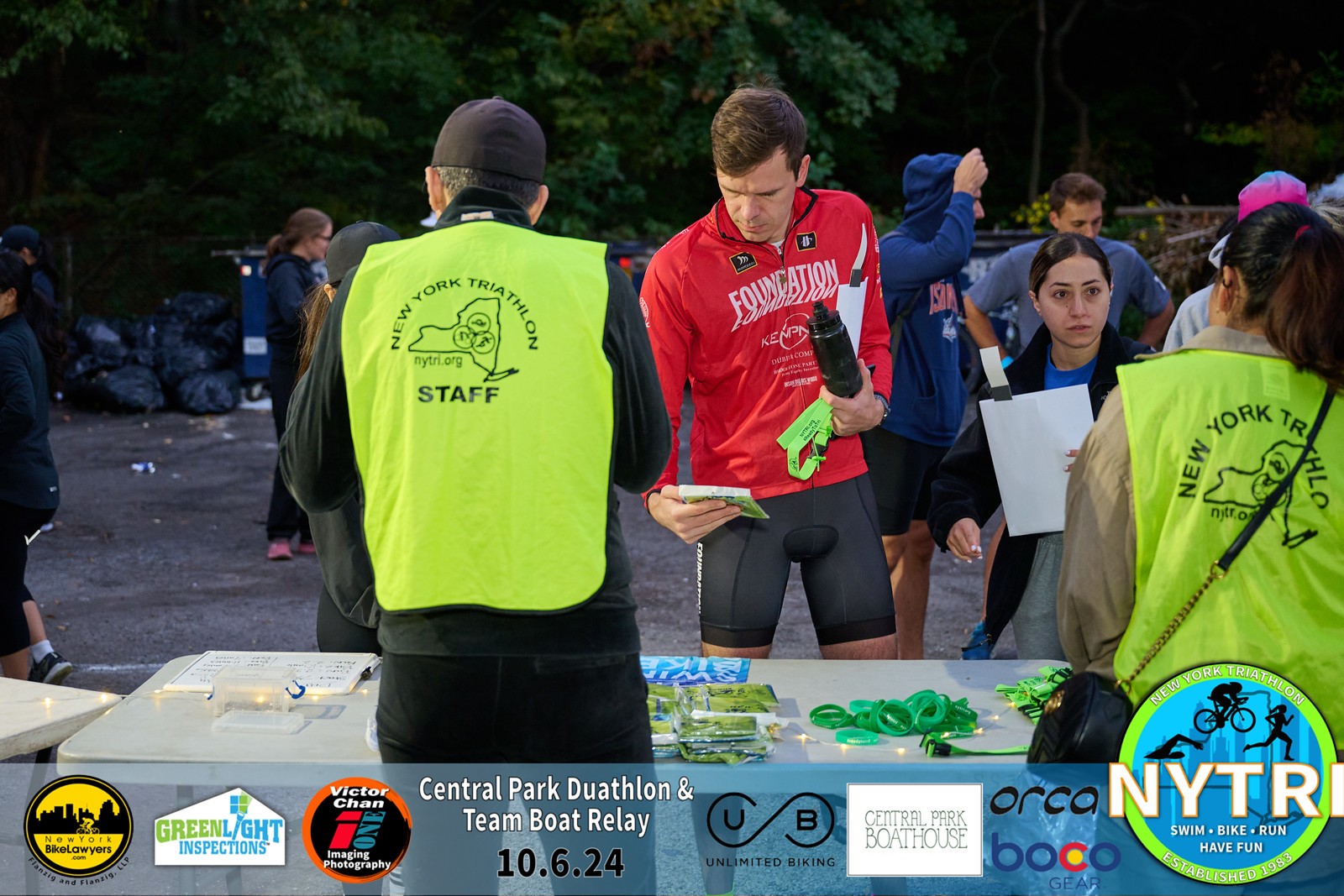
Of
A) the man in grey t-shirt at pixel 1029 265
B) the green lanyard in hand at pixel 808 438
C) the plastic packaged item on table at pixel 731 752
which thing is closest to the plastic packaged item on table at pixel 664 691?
the plastic packaged item on table at pixel 731 752

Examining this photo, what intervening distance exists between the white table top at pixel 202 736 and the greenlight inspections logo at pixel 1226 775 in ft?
5.01

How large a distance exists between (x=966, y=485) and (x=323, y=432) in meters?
2.05

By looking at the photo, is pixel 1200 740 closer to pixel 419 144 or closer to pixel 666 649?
pixel 666 649

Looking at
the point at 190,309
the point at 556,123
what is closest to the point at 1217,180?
the point at 556,123

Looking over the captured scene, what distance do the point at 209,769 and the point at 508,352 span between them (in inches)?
46.3

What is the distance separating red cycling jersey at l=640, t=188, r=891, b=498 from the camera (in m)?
3.50

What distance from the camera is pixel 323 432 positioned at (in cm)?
223

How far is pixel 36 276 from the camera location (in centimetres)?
712

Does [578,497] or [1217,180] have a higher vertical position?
[1217,180]

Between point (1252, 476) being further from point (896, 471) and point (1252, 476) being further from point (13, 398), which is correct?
point (13, 398)

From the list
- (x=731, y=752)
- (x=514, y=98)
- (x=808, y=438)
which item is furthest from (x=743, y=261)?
(x=514, y=98)

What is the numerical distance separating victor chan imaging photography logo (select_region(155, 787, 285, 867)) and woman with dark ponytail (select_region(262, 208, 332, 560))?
15.3 feet

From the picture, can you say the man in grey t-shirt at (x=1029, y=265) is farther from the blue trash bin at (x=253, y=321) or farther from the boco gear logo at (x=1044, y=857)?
the blue trash bin at (x=253, y=321)

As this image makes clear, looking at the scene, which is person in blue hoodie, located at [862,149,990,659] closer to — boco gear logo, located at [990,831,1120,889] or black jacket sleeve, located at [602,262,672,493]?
boco gear logo, located at [990,831,1120,889]
